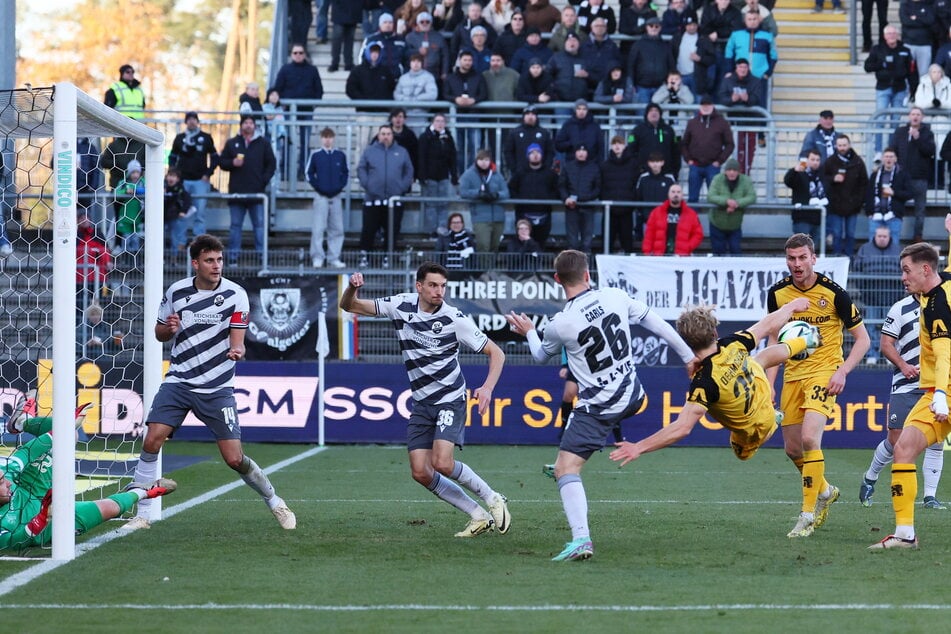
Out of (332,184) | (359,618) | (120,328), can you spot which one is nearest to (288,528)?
(359,618)

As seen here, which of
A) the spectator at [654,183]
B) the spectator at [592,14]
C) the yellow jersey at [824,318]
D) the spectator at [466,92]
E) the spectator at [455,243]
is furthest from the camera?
the spectator at [592,14]

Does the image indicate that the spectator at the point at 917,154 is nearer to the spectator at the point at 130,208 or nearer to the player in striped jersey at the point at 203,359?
the spectator at the point at 130,208

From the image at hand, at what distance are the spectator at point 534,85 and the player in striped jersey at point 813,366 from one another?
494 inches

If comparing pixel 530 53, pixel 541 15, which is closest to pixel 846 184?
pixel 530 53

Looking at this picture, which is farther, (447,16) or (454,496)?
(447,16)

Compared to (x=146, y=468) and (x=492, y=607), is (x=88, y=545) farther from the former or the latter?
(x=492, y=607)

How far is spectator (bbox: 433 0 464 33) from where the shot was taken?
79.2ft

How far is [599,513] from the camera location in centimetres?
1123

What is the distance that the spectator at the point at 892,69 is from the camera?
23.3 metres

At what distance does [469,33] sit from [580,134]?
337 centimetres

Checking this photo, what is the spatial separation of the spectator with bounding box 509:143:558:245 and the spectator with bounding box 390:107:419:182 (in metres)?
1.62

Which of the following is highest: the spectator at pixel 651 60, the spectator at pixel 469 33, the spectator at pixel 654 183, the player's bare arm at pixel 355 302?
the spectator at pixel 469 33

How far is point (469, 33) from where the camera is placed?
75.9 feet

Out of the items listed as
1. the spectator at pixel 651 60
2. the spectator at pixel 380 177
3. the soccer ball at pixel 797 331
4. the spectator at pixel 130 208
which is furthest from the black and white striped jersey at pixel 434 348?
the spectator at pixel 651 60
